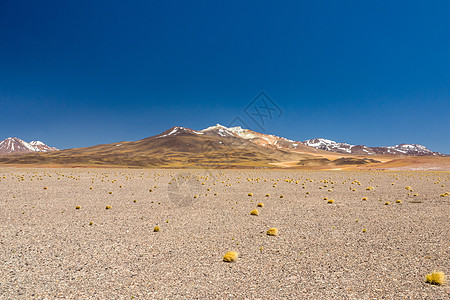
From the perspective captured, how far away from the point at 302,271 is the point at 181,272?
3.68 metres

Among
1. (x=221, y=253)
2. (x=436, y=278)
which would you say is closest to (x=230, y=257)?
(x=221, y=253)

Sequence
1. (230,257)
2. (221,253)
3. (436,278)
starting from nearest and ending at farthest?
(436,278), (230,257), (221,253)

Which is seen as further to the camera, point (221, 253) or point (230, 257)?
point (221, 253)

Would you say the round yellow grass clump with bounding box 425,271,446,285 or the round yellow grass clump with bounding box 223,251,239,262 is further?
the round yellow grass clump with bounding box 223,251,239,262

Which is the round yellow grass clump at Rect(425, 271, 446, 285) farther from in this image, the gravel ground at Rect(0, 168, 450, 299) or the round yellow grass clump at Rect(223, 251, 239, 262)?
the round yellow grass clump at Rect(223, 251, 239, 262)

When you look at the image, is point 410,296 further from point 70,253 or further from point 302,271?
point 70,253

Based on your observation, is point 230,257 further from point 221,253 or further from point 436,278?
point 436,278

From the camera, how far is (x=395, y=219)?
45.8 feet

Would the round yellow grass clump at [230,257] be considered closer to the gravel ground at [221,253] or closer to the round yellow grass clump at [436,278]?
the gravel ground at [221,253]

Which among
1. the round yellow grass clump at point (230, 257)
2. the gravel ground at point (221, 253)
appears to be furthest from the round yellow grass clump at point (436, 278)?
the round yellow grass clump at point (230, 257)

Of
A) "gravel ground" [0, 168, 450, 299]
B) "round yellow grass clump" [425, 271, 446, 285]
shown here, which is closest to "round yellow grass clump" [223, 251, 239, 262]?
"gravel ground" [0, 168, 450, 299]

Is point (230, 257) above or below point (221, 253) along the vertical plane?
above

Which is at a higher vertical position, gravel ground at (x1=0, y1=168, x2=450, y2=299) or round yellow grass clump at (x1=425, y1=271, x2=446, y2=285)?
round yellow grass clump at (x1=425, y1=271, x2=446, y2=285)

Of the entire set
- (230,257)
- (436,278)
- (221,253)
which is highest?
(436,278)
